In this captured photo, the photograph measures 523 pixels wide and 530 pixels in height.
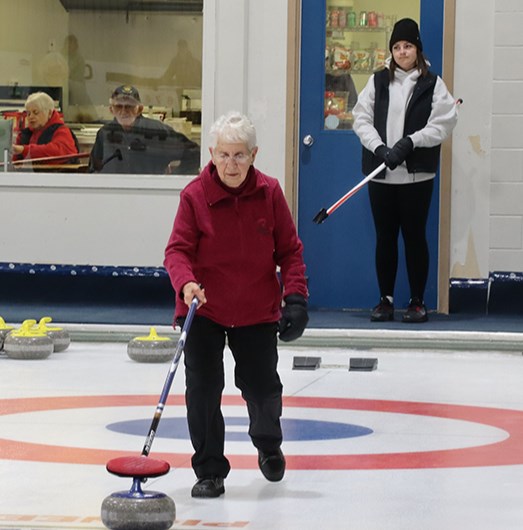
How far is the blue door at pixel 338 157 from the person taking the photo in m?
9.55

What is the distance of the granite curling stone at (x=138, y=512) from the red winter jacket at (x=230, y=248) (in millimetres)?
790

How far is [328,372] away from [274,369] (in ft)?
8.72

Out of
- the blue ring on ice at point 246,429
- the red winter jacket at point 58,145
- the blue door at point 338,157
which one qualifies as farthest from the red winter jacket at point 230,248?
the red winter jacket at point 58,145

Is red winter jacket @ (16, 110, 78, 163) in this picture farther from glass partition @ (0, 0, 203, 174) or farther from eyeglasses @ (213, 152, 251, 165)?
eyeglasses @ (213, 152, 251, 165)

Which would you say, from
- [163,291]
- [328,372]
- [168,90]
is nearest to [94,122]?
[168,90]

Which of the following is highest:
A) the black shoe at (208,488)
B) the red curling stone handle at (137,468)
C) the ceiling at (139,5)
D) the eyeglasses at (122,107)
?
the ceiling at (139,5)

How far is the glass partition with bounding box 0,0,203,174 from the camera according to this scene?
970cm

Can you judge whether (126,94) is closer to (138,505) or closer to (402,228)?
(402,228)

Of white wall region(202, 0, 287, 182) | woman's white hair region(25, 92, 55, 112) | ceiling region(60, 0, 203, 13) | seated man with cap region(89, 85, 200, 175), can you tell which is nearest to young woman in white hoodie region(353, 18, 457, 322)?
white wall region(202, 0, 287, 182)

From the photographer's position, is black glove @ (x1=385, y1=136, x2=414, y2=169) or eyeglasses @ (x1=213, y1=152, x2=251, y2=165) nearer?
eyeglasses @ (x1=213, y1=152, x2=251, y2=165)

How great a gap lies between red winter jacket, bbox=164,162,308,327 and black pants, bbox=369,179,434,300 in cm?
445

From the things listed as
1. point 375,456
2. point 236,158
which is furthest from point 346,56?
point 236,158

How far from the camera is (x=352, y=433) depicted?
216 inches

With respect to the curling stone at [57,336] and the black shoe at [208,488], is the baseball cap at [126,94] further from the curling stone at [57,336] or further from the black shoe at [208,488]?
the black shoe at [208,488]
